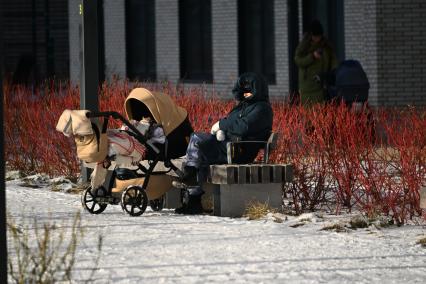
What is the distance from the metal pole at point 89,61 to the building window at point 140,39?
16.0 meters

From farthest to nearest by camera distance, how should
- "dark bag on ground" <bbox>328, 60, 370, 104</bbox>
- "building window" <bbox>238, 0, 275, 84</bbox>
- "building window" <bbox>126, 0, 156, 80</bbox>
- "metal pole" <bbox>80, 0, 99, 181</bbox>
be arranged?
"building window" <bbox>126, 0, 156, 80</bbox> → "building window" <bbox>238, 0, 275, 84</bbox> → "dark bag on ground" <bbox>328, 60, 370, 104</bbox> → "metal pole" <bbox>80, 0, 99, 181</bbox>

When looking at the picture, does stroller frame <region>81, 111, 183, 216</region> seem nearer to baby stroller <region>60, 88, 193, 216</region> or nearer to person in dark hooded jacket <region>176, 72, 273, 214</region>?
baby stroller <region>60, 88, 193, 216</region>

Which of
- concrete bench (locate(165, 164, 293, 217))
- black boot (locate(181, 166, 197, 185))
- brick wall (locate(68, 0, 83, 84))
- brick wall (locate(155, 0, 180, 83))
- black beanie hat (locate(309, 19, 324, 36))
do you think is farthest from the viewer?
brick wall (locate(68, 0, 83, 84))

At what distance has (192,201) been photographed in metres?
12.9

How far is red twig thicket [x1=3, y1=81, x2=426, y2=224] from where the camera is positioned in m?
12.6

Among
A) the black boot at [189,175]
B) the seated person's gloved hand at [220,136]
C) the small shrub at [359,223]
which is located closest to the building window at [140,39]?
the black boot at [189,175]

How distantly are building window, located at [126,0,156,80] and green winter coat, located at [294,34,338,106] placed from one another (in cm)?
1083

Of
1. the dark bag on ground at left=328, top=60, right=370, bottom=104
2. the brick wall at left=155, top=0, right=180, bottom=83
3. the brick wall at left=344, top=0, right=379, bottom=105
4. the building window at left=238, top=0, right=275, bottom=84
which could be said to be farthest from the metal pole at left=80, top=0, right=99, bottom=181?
the brick wall at left=155, top=0, right=180, bottom=83

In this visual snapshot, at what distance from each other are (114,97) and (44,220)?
186 inches

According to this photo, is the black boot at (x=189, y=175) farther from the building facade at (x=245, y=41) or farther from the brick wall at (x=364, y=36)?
the brick wall at (x=364, y=36)

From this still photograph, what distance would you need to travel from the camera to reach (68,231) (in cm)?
1163

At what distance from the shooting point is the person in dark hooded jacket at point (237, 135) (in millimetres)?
12828

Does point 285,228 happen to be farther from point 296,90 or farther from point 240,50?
point 240,50

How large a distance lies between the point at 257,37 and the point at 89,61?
13.3 metres
